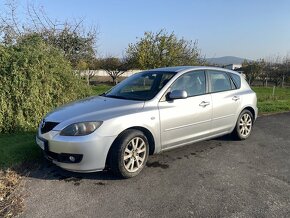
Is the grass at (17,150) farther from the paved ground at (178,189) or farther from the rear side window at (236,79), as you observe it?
the rear side window at (236,79)

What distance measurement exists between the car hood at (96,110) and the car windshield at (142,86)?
11.3 inches

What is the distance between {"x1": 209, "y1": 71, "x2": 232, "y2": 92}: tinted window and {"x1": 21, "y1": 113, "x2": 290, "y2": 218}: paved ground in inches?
46.2

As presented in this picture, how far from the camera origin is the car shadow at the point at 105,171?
417cm

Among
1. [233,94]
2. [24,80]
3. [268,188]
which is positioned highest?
[24,80]

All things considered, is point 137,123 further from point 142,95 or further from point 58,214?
point 58,214

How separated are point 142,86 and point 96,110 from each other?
46.7 inches

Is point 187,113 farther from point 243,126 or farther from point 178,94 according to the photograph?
point 243,126

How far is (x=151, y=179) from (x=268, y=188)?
5.00 feet

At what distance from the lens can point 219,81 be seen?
18.5 ft

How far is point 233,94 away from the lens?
578cm

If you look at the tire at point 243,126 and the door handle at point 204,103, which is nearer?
the door handle at point 204,103

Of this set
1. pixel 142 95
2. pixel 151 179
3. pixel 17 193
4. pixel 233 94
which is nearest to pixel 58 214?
pixel 17 193

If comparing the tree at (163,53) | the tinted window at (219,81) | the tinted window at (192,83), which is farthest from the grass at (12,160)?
the tree at (163,53)

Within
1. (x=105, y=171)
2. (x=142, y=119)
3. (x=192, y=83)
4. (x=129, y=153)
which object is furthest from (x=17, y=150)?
(x=192, y=83)
